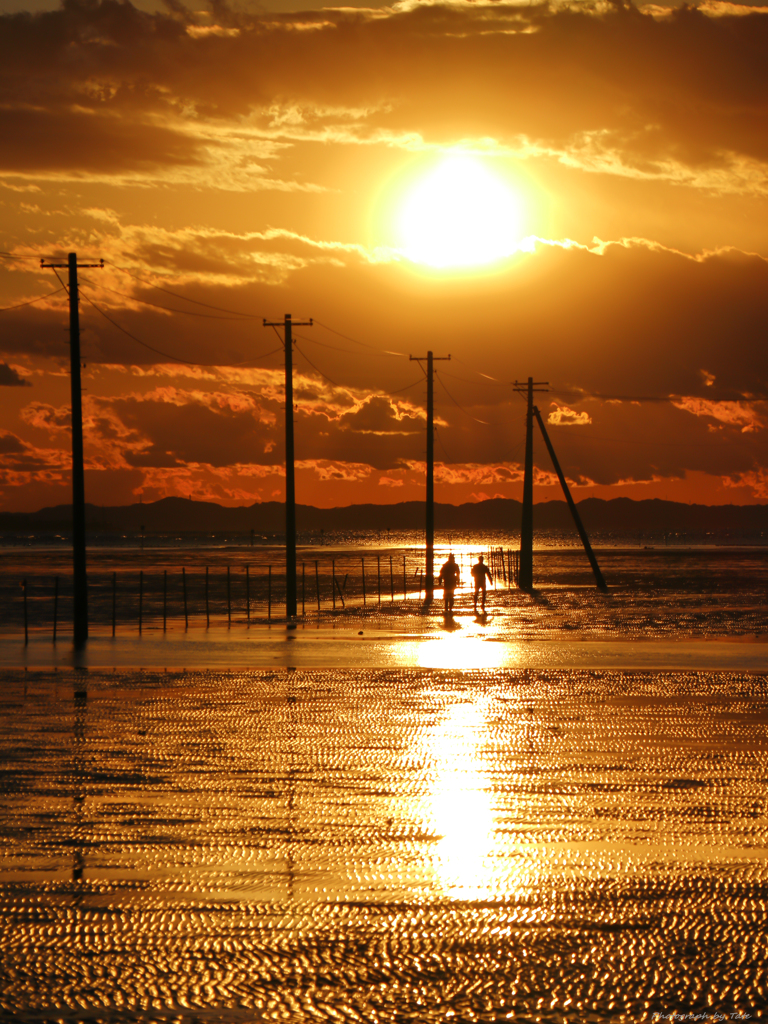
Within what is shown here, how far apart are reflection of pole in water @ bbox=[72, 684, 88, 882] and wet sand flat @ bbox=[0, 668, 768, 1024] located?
0.13 ft

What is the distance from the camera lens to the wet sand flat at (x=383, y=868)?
5887 millimetres

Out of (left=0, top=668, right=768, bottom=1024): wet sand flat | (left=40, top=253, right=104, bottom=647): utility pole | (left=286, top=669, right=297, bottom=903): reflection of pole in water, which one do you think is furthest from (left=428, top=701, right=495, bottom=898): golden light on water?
(left=40, top=253, right=104, bottom=647): utility pole

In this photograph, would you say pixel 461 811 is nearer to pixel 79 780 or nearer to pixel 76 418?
pixel 79 780

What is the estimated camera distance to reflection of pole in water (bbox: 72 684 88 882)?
8234 mm

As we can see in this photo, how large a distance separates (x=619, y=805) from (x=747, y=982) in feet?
13.8

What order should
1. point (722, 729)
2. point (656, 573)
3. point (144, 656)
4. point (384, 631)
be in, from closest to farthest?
point (722, 729) → point (144, 656) → point (384, 631) → point (656, 573)

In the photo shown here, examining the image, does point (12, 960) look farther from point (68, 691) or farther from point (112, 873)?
point (68, 691)

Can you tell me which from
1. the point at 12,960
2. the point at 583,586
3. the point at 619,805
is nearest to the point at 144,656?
the point at 619,805

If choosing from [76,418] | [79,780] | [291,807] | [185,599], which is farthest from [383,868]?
[185,599]

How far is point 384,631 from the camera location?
3234 centimetres

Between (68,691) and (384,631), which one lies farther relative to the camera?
(384,631)

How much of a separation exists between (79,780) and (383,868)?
14.5 feet

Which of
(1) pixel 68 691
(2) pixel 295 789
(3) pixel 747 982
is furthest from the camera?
(1) pixel 68 691

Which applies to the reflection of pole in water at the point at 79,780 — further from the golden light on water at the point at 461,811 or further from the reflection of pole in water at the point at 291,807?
the golden light on water at the point at 461,811
